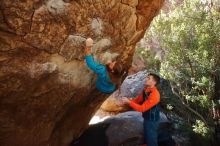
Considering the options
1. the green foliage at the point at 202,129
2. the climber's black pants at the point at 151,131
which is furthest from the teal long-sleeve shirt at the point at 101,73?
the green foliage at the point at 202,129

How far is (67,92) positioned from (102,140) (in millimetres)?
2380

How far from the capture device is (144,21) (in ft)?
24.0

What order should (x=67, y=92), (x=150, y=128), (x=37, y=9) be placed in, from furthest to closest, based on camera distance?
(x=150, y=128) < (x=67, y=92) < (x=37, y=9)

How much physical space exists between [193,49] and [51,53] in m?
5.15

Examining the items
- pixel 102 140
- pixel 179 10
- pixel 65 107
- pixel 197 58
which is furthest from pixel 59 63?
pixel 179 10

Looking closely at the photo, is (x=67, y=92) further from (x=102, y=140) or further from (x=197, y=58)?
(x=197, y=58)

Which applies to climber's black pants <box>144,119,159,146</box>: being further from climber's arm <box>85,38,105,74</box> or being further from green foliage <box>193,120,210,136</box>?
green foliage <box>193,120,210,136</box>

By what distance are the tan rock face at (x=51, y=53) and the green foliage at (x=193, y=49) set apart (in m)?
2.18

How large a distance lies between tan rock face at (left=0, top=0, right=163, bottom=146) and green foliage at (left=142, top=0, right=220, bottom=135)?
218 cm

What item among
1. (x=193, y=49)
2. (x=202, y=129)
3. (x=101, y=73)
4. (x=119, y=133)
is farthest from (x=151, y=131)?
(x=193, y=49)

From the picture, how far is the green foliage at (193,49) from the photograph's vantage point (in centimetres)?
885

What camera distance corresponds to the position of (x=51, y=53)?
562 cm

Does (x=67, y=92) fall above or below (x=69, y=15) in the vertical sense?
below

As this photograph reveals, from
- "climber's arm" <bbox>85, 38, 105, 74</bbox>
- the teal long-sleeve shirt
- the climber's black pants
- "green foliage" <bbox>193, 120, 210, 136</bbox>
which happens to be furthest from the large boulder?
"climber's arm" <bbox>85, 38, 105, 74</bbox>
